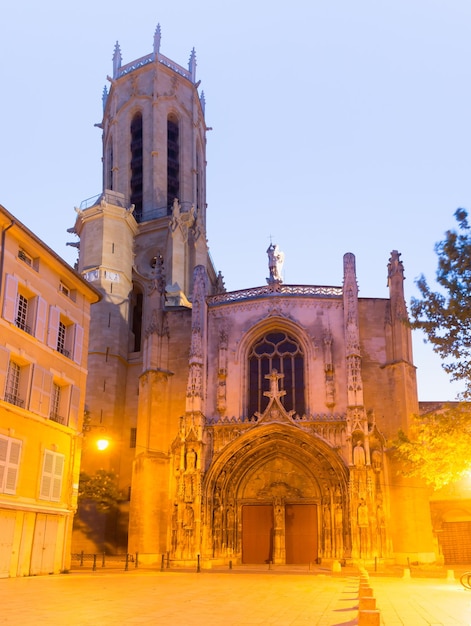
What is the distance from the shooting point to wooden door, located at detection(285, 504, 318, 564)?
3020cm

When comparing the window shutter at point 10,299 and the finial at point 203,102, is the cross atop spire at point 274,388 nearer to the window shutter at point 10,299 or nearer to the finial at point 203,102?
the window shutter at point 10,299

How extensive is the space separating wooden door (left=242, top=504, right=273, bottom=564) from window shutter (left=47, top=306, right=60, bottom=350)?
13.3 metres

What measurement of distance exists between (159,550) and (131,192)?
25471 mm

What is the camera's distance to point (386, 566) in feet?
90.0

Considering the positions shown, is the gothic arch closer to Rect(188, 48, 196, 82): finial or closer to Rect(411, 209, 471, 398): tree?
Rect(411, 209, 471, 398): tree

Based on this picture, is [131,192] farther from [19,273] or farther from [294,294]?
[19,273]

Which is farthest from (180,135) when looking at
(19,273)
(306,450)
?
(19,273)

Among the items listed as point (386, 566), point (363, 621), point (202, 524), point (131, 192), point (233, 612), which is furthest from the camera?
point (131, 192)

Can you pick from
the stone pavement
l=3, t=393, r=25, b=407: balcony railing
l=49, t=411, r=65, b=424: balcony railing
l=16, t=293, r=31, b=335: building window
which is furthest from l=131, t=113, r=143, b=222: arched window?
the stone pavement

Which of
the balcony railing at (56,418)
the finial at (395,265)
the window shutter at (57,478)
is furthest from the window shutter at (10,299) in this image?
the finial at (395,265)

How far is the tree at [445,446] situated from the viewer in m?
17.3

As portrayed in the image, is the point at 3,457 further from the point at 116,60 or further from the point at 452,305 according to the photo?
the point at 116,60

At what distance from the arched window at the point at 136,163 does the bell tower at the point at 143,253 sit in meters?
0.08

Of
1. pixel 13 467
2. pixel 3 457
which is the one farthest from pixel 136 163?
pixel 3 457
